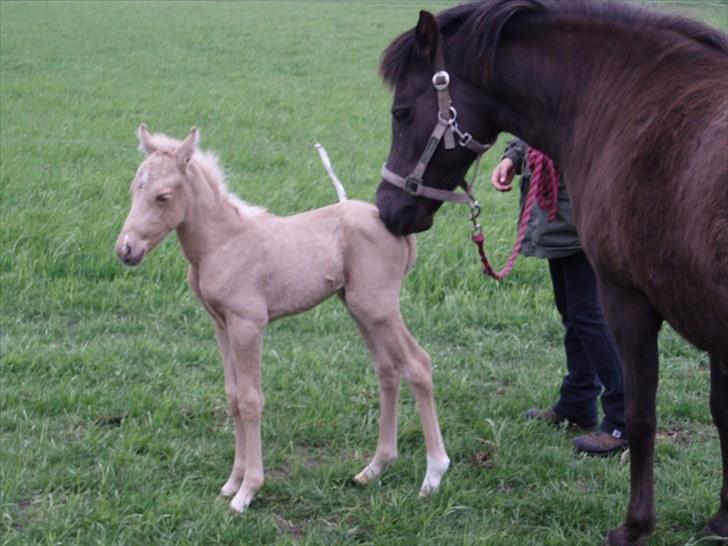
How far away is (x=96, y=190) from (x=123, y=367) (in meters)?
3.57

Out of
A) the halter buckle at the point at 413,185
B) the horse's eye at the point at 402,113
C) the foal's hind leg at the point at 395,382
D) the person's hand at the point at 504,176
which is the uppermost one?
the horse's eye at the point at 402,113

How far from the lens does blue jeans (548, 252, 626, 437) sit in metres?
4.40

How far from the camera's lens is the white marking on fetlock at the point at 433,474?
3916mm

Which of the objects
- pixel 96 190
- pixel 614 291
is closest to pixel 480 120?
pixel 614 291

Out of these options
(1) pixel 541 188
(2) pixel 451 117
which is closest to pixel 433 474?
(1) pixel 541 188

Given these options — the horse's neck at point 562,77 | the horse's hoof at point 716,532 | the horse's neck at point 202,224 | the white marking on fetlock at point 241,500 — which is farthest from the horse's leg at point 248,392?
the horse's hoof at point 716,532

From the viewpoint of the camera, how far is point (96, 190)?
8258 millimetres

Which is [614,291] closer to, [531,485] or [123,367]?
[531,485]

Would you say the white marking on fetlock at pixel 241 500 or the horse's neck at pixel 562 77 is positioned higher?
the horse's neck at pixel 562 77

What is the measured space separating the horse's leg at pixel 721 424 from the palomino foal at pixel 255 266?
103cm

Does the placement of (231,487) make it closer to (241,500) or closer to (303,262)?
(241,500)

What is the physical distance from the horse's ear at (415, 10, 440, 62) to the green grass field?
71cm

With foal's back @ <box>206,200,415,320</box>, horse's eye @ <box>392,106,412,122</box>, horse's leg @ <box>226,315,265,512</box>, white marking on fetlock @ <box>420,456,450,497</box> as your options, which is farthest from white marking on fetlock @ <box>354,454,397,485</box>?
horse's eye @ <box>392,106,412,122</box>

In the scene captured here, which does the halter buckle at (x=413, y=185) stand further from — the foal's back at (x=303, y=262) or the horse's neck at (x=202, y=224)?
the horse's neck at (x=202, y=224)
